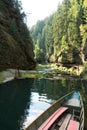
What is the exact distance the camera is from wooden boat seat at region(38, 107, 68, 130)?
17752 mm

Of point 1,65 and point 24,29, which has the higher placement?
point 24,29

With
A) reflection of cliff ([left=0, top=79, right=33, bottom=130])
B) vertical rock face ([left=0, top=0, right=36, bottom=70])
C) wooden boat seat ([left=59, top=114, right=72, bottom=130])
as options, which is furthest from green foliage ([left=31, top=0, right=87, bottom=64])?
wooden boat seat ([left=59, top=114, right=72, bottom=130])

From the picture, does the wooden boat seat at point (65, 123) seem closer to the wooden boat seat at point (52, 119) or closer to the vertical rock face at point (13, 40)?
the wooden boat seat at point (52, 119)

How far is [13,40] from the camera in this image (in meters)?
68.4

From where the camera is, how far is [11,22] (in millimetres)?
71812

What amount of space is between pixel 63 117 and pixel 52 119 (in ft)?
7.25

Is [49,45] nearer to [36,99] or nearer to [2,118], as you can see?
[36,99]

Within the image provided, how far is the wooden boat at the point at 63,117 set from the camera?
58.9 feet

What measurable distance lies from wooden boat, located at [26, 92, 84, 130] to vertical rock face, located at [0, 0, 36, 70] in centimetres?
3291

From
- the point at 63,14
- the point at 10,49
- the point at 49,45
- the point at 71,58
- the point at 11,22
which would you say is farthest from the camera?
the point at 49,45

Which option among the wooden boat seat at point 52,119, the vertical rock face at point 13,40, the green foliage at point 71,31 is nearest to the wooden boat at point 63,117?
the wooden boat seat at point 52,119

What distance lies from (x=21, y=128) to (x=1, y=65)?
36326mm

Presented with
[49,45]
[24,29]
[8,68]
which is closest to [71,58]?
[24,29]

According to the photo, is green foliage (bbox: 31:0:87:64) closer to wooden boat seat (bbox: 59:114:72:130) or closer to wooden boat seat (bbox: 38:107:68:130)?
wooden boat seat (bbox: 38:107:68:130)
